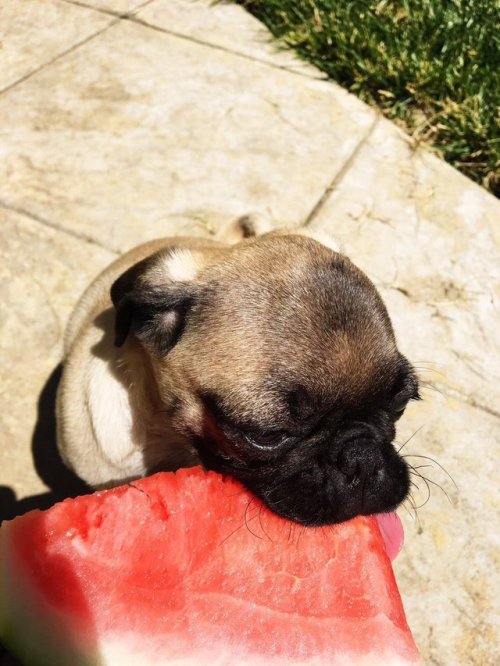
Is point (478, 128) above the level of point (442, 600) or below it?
above

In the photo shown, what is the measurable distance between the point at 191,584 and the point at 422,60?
4.82m

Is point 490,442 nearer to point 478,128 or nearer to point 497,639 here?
point 497,639

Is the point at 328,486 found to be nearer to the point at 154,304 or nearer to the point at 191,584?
the point at 191,584

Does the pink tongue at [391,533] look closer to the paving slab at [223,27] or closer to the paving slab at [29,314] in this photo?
the paving slab at [29,314]

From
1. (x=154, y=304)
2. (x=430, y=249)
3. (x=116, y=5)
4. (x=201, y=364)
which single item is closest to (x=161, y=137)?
(x=116, y=5)

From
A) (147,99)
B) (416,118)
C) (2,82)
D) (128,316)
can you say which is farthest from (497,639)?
(2,82)

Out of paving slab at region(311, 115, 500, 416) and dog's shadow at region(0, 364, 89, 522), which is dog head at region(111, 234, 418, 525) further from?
paving slab at region(311, 115, 500, 416)

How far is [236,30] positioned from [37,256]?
3.24m

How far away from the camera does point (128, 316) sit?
252cm

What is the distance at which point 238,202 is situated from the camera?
16.0 feet

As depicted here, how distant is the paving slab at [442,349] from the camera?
3145mm

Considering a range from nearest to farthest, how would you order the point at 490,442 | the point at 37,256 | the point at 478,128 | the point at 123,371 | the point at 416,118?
the point at 123,371
the point at 490,442
the point at 37,256
the point at 478,128
the point at 416,118

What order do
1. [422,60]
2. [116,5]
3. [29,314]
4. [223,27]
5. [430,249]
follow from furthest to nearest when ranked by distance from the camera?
[116,5] → [223,27] → [422,60] → [430,249] → [29,314]

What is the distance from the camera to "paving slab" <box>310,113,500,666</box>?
314 cm
